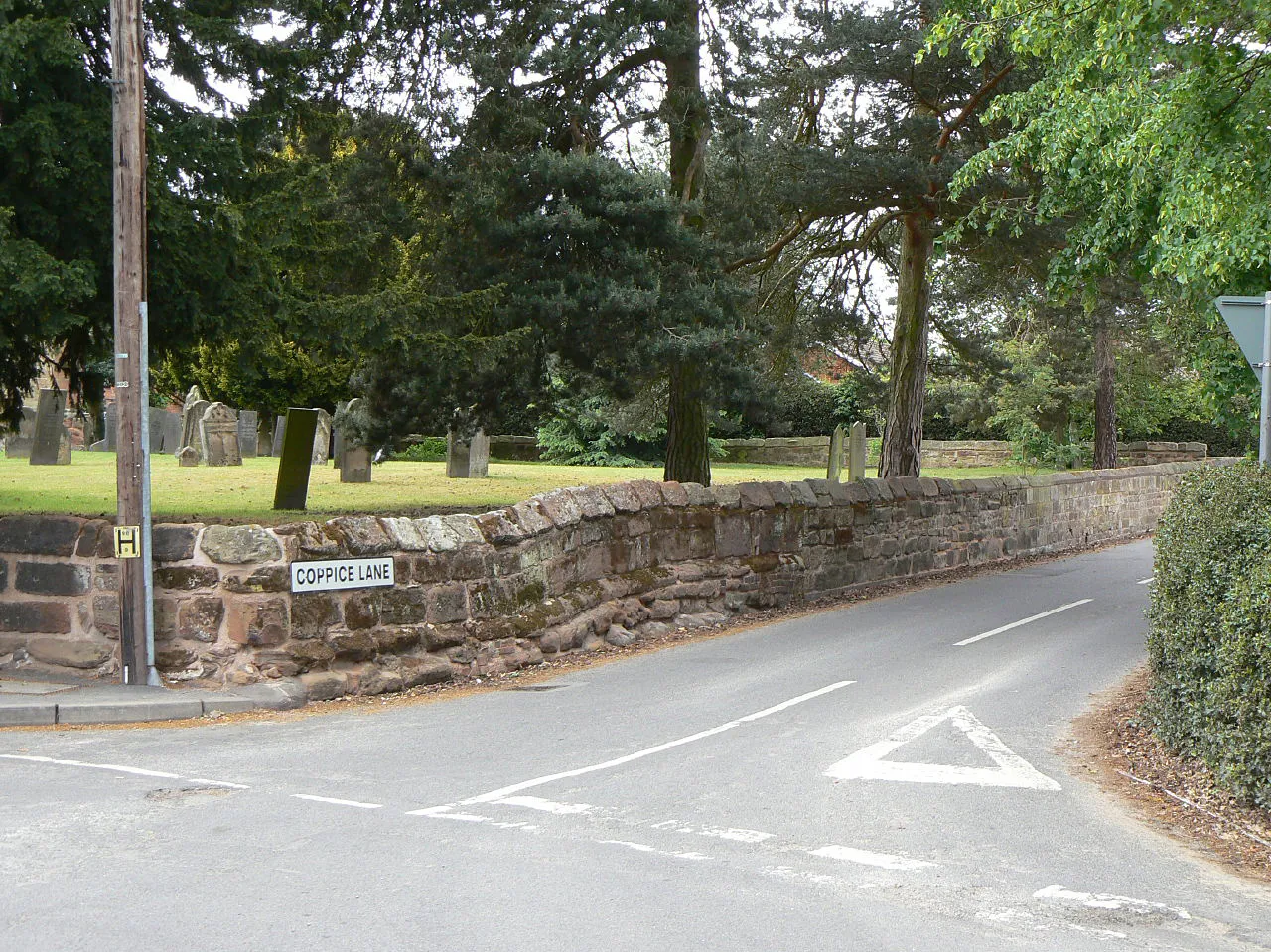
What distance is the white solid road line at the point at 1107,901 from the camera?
5.57 m

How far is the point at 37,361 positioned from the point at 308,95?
15.6 feet

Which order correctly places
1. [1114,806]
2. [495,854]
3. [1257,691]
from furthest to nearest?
[1114,806] → [1257,691] → [495,854]

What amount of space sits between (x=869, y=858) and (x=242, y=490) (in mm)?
15439

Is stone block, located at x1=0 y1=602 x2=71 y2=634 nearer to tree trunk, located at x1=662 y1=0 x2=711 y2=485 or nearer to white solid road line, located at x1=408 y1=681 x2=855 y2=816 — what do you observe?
white solid road line, located at x1=408 y1=681 x2=855 y2=816

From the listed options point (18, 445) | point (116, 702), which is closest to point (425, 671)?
point (116, 702)

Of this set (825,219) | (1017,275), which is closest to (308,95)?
(825,219)

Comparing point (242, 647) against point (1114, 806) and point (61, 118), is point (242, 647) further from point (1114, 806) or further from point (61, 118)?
point (1114, 806)

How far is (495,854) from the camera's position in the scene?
6.19m

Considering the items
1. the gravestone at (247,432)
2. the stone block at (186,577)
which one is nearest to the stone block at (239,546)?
the stone block at (186,577)

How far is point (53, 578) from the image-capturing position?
430 inches

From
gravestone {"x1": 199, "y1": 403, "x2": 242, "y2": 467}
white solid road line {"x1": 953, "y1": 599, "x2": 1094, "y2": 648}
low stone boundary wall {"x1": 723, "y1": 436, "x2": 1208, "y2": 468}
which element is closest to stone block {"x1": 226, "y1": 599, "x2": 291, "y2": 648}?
white solid road line {"x1": 953, "y1": 599, "x2": 1094, "y2": 648}

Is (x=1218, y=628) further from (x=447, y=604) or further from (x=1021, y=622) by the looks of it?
(x=1021, y=622)

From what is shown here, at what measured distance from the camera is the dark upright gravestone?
52.3 ft

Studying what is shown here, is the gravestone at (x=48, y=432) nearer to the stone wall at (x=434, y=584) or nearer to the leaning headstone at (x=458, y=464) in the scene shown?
the leaning headstone at (x=458, y=464)
